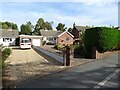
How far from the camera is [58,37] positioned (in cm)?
5972

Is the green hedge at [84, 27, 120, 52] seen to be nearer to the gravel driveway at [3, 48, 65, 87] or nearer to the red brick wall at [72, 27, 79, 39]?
the gravel driveway at [3, 48, 65, 87]

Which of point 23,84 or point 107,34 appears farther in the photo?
point 107,34

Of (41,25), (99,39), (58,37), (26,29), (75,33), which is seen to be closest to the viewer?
(99,39)

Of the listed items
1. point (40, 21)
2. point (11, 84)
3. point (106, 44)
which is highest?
point (40, 21)

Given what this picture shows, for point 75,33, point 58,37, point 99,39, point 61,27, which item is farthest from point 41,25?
point 99,39

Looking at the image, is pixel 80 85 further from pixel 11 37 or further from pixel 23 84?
pixel 11 37

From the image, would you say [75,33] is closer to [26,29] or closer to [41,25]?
[26,29]

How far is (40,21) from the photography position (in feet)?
319

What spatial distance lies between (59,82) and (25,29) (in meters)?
78.9

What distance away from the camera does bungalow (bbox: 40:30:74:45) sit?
196 ft

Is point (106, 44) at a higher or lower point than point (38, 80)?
higher

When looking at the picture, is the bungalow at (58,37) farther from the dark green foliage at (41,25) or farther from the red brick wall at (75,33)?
the dark green foliage at (41,25)

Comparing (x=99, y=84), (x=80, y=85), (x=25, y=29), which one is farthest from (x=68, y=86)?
(x=25, y=29)

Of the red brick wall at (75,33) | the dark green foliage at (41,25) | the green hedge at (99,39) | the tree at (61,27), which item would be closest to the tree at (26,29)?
the dark green foliage at (41,25)
